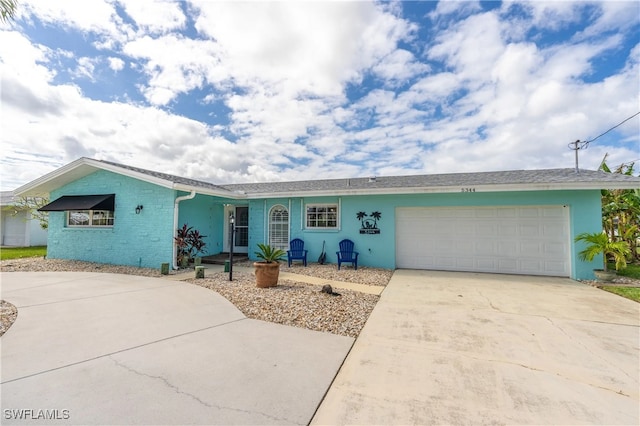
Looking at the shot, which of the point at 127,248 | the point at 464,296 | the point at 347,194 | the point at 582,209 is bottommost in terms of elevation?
the point at 464,296

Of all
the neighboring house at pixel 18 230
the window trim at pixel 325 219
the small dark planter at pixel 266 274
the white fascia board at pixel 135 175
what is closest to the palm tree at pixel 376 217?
the window trim at pixel 325 219

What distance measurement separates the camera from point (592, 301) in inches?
226

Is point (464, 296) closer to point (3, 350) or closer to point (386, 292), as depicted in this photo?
point (386, 292)

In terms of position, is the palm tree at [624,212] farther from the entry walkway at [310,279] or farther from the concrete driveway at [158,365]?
the concrete driveway at [158,365]

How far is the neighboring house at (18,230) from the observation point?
16.0m

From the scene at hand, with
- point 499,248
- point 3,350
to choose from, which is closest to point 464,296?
point 499,248

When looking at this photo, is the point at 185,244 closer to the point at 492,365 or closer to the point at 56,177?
the point at 56,177

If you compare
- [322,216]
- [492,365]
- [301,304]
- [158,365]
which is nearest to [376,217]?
[322,216]

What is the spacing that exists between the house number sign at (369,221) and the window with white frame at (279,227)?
2.99 metres

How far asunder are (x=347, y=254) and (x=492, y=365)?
21.6 ft

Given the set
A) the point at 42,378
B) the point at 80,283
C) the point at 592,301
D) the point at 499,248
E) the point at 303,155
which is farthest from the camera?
the point at 303,155

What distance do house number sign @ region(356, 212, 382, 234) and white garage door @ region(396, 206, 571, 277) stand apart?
0.75 metres

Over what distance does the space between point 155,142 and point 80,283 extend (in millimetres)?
10093

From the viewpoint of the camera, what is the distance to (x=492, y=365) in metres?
3.10
